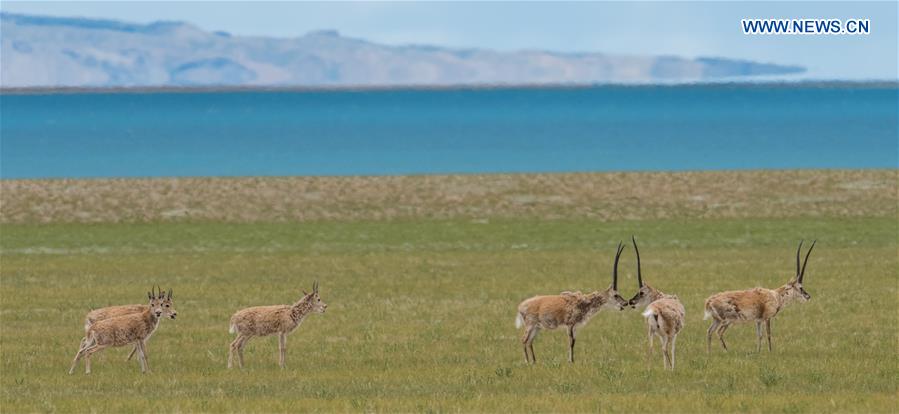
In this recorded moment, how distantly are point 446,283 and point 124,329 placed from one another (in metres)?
17.6

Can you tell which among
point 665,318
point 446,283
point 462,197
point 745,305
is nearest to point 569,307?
point 665,318

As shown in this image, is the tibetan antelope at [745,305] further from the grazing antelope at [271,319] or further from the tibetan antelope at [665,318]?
the grazing antelope at [271,319]

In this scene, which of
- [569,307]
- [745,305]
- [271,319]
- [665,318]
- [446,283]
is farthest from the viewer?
[446,283]

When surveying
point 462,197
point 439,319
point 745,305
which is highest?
point 462,197

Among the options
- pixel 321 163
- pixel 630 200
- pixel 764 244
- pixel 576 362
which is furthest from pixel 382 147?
pixel 576 362

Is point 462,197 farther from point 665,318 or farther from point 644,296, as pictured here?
point 665,318

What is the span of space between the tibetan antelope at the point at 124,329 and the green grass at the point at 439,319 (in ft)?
1.65

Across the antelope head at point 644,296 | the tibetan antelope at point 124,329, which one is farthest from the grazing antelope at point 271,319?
the antelope head at point 644,296

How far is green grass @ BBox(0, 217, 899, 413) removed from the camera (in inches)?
797

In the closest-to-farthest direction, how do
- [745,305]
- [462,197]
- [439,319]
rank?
[745,305]
[439,319]
[462,197]

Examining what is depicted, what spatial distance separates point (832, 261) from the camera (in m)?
44.3

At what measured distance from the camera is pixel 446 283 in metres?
39.2

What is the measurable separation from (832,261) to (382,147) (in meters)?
145

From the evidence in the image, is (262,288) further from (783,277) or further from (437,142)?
(437,142)
